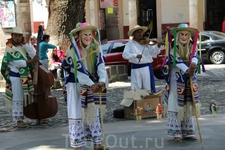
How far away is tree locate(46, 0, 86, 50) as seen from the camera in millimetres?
14469

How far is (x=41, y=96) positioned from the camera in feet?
31.1

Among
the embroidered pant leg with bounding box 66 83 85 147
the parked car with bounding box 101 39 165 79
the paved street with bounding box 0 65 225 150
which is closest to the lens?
the embroidered pant leg with bounding box 66 83 85 147

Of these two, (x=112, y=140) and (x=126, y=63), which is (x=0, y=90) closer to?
(x=126, y=63)

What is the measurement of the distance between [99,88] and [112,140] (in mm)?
1437

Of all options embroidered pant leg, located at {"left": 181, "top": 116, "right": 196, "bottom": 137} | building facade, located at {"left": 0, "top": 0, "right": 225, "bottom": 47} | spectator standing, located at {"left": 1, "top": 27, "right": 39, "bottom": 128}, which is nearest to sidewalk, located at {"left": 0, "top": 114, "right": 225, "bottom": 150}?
embroidered pant leg, located at {"left": 181, "top": 116, "right": 196, "bottom": 137}

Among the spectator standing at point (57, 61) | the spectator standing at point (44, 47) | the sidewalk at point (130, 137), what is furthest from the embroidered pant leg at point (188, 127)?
the spectator standing at point (57, 61)

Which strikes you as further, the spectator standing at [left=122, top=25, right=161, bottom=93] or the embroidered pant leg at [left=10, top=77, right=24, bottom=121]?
the spectator standing at [left=122, top=25, right=161, bottom=93]

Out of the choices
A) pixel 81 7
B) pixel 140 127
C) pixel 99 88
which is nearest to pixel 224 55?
pixel 81 7

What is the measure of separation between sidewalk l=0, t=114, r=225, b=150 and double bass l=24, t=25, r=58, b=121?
17.4 inches

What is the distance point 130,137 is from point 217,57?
13.5 m

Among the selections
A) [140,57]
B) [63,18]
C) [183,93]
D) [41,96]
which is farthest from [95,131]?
[63,18]

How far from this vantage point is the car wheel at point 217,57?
20781mm

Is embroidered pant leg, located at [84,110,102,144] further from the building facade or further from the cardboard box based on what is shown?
the building facade

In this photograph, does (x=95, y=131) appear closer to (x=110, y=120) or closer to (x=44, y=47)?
(x=110, y=120)
